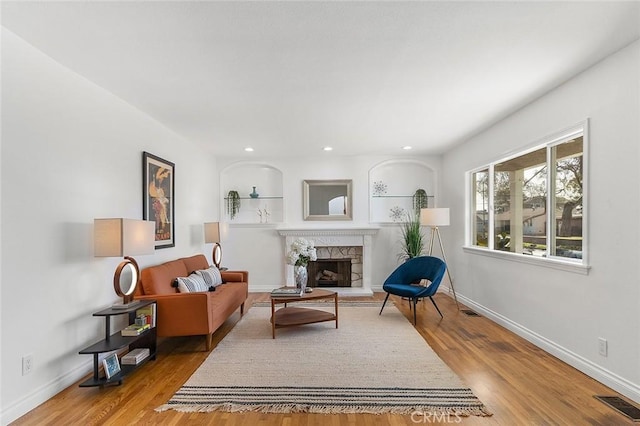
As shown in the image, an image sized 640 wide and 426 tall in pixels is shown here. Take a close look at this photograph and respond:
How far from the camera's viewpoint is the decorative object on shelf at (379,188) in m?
6.48

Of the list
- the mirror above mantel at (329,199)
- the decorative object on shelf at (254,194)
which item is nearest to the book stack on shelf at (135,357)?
the decorative object on shelf at (254,194)

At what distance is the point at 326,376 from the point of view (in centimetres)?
279

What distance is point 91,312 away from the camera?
296 centimetres

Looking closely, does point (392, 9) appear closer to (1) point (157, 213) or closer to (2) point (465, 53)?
(2) point (465, 53)

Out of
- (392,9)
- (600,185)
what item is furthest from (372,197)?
(392,9)

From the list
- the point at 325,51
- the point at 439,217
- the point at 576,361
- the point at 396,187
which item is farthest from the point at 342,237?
the point at 325,51

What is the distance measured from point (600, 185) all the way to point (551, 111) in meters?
0.95

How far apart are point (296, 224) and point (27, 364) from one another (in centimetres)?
442

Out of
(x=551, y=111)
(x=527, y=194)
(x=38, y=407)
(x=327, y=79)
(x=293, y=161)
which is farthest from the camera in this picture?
(x=293, y=161)

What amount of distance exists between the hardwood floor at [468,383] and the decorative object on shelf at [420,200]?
10.3 ft

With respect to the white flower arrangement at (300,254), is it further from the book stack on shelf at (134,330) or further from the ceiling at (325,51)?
the book stack on shelf at (134,330)

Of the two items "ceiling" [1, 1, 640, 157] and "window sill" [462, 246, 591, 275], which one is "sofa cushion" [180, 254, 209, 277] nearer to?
"ceiling" [1, 1, 640, 157]

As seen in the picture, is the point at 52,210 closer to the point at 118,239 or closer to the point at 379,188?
the point at 118,239

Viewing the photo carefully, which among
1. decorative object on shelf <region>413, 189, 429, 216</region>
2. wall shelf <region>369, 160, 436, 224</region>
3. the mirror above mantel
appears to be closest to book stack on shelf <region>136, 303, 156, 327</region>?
the mirror above mantel
